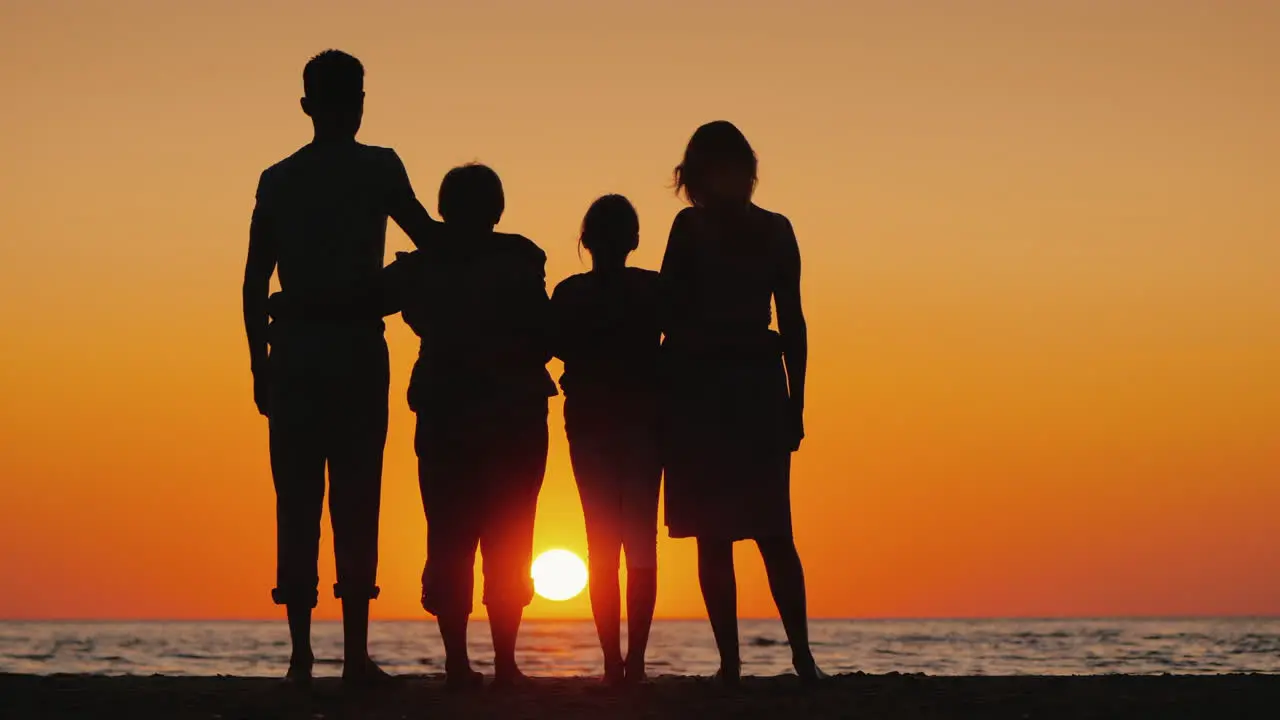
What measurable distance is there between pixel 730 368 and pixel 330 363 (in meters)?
1.79

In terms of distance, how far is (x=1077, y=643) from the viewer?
5428 cm

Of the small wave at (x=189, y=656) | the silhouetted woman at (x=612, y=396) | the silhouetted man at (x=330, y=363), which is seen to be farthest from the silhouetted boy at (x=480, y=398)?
the small wave at (x=189, y=656)

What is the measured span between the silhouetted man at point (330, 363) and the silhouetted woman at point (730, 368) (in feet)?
4.09

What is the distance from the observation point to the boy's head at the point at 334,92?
659cm

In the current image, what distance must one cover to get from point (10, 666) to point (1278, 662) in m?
33.2

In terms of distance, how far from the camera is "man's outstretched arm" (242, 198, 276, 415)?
6.63m

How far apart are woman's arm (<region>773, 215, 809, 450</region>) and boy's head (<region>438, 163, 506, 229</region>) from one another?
4.39 feet

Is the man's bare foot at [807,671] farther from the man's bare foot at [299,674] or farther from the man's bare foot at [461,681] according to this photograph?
the man's bare foot at [299,674]

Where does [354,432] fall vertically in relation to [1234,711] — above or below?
above

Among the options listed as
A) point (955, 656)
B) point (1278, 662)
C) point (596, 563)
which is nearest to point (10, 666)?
point (955, 656)

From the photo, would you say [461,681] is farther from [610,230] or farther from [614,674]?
[610,230]

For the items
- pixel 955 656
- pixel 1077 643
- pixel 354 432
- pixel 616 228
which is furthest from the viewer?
pixel 1077 643

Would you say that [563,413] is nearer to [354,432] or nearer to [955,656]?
[354,432]

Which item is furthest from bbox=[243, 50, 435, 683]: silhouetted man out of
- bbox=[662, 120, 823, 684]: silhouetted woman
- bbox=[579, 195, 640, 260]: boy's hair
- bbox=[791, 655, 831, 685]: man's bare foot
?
bbox=[791, 655, 831, 685]: man's bare foot
